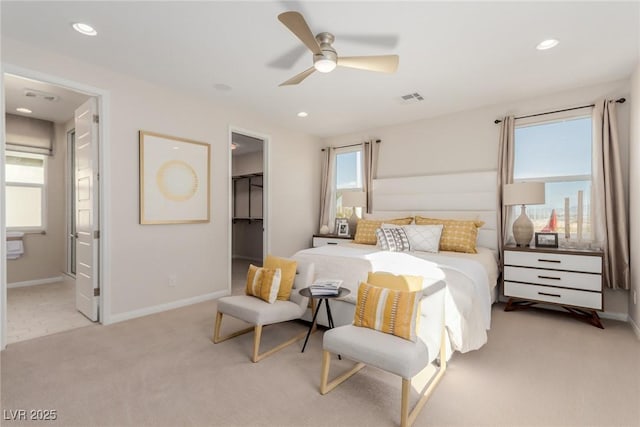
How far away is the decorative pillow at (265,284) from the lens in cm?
269

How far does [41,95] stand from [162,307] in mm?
3134

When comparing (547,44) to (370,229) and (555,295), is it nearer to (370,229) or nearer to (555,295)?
(555,295)

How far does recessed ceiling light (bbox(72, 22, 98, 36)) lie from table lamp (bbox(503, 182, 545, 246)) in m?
4.42

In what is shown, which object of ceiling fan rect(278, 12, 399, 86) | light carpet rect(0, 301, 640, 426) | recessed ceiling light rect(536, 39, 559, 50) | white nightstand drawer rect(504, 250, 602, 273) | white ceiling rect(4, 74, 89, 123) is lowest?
light carpet rect(0, 301, 640, 426)

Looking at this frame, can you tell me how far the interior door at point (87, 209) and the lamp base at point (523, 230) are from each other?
472 centimetres

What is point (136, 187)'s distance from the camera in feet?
11.3

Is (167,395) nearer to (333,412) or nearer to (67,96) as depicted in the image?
(333,412)

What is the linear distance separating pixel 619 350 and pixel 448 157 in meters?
2.87

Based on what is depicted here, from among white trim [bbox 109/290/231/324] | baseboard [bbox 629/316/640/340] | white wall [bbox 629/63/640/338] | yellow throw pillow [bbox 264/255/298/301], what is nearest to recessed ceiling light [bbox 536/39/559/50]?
white wall [bbox 629/63/640/338]

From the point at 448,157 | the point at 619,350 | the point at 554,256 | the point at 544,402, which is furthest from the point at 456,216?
the point at 544,402

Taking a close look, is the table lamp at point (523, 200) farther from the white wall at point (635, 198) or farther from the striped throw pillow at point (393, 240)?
the striped throw pillow at point (393, 240)

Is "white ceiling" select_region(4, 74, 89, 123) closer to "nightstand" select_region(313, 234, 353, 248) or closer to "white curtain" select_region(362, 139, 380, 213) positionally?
"nightstand" select_region(313, 234, 353, 248)

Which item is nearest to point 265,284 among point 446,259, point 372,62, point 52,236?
point 446,259

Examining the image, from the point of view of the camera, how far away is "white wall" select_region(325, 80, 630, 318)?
341cm
